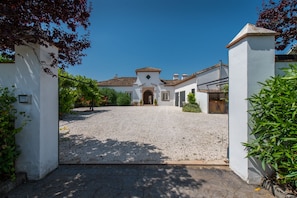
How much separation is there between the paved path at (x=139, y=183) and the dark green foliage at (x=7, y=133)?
38 centimetres

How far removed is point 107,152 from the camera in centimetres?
400

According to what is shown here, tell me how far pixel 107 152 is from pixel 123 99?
1951 centimetres

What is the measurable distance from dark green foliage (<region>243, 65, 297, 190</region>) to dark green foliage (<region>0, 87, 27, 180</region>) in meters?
3.89

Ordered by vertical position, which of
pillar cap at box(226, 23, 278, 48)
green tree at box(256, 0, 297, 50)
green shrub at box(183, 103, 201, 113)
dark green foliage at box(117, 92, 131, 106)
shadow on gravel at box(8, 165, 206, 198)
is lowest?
shadow on gravel at box(8, 165, 206, 198)

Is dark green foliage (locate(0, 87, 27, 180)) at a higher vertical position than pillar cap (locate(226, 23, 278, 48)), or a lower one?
lower

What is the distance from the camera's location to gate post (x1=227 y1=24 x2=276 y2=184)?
8.30 ft

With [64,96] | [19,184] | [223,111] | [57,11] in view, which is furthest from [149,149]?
[223,111]

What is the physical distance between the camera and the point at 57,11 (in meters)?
2.31

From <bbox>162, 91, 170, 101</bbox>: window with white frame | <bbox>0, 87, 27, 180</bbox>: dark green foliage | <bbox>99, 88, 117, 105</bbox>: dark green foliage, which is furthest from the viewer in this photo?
<bbox>162, 91, 170, 101</bbox>: window with white frame

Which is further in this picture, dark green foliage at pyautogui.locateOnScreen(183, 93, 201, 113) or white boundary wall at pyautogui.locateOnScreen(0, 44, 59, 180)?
dark green foliage at pyautogui.locateOnScreen(183, 93, 201, 113)

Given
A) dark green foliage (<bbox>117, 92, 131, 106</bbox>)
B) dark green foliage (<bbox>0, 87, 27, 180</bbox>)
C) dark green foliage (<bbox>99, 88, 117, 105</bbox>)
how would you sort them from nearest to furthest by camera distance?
dark green foliage (<bbox>0, 87, 27, 180</bbox>) < dark green foliage (<bbox>99, 88, 117, 105</bbox>) < dark green foliage (<bbox>117, 92, 131, 106</bbox>)

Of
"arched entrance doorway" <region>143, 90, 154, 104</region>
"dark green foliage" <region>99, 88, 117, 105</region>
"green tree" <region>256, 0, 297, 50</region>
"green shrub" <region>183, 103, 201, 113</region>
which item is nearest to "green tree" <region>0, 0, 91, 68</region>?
"green tree" <region>256, 0, 297, 50</region>

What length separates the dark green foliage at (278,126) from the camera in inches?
79.2

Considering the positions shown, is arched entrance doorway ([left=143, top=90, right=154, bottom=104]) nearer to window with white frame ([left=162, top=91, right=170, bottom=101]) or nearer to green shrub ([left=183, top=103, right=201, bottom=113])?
window with white frame ([left=162, top=91, right=170, bottom=101])
